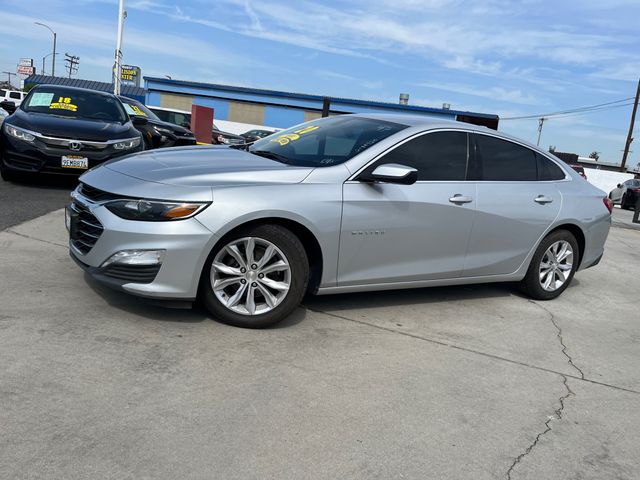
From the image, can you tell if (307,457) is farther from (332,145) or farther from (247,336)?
(332,145)

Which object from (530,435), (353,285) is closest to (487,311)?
(353,285)

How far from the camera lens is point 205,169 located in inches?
156

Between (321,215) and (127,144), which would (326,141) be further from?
(127,144)

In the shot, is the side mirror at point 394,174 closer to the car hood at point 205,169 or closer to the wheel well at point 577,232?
the car hood at point 205,169

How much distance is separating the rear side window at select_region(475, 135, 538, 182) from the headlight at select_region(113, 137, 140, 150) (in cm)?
508

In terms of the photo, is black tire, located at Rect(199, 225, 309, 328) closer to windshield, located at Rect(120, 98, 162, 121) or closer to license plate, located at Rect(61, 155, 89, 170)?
license plate, located at Rect(61, 155, 89, 170)

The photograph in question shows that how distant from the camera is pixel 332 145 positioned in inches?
182

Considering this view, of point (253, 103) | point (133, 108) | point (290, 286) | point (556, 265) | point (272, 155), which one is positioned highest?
point (253, 103)

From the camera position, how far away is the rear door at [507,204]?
195 inches

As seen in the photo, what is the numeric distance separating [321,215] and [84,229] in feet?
5.32

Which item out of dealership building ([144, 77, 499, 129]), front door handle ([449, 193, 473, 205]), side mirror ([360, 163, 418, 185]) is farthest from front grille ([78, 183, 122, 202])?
dealership building ([144, 77, 499, 129])

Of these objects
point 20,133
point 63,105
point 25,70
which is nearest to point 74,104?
point 63,105

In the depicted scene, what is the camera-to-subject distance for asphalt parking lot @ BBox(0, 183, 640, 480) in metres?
2.55

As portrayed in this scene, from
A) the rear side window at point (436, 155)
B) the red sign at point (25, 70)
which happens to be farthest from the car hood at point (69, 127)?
the red sign at point (25, 70)
